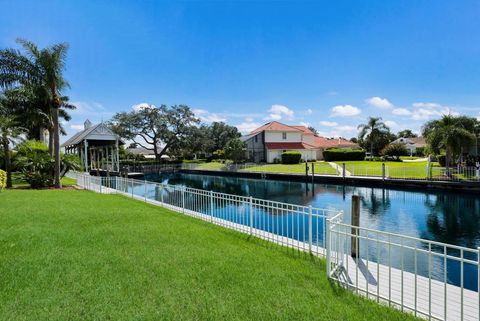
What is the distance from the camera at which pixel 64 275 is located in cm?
433

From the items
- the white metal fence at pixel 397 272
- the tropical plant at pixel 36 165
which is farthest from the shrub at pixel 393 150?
the tropical plant at pixel 36 165

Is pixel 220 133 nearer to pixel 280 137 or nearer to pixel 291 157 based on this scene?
pixel 280 137

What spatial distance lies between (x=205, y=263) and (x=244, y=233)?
2.55 metres

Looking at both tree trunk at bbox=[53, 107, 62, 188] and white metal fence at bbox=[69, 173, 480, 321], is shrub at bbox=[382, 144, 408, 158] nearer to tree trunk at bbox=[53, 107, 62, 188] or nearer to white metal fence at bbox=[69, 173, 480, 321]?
white metal fence at bbox=[69, 173, 480, 321]

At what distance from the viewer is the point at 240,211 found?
42.1 feet

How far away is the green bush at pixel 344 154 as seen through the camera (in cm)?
4406

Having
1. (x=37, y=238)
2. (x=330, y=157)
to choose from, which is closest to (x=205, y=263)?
(x=37, y=238)

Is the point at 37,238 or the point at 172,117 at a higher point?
the point at 172,117

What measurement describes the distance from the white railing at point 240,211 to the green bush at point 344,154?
106 feet

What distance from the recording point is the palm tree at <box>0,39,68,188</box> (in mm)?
15758

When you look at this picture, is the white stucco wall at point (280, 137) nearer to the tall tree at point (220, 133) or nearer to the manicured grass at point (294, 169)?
the manicured grass at point (294, 169)

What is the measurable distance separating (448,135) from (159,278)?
76.9 ft

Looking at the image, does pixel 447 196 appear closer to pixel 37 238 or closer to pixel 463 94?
pixel 463 94

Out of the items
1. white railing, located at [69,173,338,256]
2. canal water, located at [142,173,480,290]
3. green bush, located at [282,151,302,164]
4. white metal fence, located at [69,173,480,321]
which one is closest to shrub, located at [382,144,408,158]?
green bush, located at [282,151,302,164]
